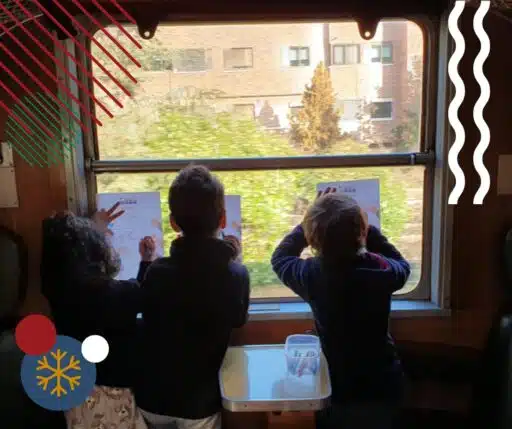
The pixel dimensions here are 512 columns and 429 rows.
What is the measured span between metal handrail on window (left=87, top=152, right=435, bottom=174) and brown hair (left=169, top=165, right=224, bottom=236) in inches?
10.7

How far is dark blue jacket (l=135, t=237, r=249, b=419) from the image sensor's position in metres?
1.84

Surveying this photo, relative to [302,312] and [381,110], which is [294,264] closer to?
[302,312]

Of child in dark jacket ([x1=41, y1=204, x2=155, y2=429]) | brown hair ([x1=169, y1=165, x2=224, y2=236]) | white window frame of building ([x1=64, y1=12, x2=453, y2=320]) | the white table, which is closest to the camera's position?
the white table

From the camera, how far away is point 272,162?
2137mm

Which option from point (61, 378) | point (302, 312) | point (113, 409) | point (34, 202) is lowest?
point (113, 409)

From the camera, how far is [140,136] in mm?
2148

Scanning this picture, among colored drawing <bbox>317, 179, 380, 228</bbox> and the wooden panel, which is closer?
the wooden panel

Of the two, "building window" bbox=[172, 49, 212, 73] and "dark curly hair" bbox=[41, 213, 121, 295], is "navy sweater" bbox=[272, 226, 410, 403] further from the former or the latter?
"building window" bbox=[172, 49, 212, 73]

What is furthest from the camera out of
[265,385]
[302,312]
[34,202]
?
[302,312]

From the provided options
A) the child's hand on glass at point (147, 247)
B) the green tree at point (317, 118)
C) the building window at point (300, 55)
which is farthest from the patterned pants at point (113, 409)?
the building window at point (300, 55)

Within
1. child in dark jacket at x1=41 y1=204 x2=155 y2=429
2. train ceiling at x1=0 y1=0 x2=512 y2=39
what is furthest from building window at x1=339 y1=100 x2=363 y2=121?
child in dark jacket at x1=41 y1=204 x2=155 y2=429

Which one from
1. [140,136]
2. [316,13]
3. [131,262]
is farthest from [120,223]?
[316,13]

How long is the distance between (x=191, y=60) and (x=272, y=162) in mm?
448

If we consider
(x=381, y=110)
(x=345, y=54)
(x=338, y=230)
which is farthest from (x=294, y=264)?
(x=345, y=54)
